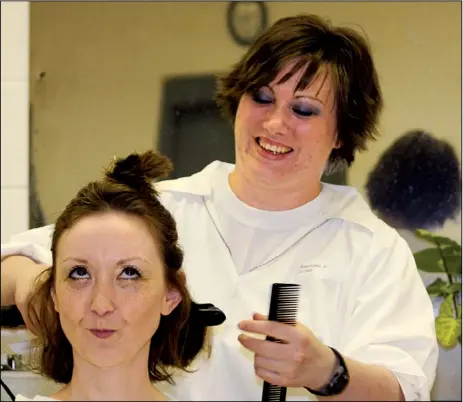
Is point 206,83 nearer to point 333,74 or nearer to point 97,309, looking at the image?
point 333,74

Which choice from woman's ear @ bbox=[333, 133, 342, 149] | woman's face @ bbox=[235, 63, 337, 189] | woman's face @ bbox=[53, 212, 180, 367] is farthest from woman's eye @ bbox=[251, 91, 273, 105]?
woman's face @ bbox=[53, 212, 180, 367]

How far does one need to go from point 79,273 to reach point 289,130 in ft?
1.14

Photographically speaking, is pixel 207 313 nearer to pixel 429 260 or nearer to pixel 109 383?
pixel 109 383

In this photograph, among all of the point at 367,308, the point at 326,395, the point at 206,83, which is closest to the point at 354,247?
the point at 367,308

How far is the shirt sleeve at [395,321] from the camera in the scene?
1.01m

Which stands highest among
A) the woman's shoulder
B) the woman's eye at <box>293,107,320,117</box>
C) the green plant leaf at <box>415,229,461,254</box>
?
the woman's eye at <box>293,107,320,117</box>

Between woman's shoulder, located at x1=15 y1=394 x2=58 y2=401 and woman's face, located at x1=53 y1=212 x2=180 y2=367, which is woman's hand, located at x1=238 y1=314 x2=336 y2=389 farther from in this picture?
woman's shoulder, located at x1=15 y1=394 x2=58 y2=401

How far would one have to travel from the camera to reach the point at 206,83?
1090 mm

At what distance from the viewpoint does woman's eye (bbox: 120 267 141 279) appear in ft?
3.22

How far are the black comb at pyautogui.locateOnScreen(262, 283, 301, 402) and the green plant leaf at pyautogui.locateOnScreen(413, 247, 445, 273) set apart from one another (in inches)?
7.2

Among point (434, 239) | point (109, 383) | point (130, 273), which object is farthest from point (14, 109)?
point (434, 239)

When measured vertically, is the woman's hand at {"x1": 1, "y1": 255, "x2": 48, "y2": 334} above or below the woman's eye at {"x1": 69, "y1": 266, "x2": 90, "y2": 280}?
below

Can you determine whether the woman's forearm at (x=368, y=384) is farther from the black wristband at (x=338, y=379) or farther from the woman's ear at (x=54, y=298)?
the woman's ear at (x=54, y=298)

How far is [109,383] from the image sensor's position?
3.27 ft
